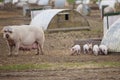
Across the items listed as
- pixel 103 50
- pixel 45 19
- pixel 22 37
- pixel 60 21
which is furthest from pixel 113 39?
pixel 60 21

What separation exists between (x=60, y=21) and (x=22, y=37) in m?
10.3

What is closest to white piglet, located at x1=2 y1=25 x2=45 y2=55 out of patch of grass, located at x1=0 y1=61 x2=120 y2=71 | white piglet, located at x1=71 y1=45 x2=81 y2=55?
white piglet, located at x1=71 y1=45 x2=81 y2=55

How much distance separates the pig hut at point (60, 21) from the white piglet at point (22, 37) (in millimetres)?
8866

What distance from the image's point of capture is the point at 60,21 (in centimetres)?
2645

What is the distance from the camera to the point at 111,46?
52.7 ft

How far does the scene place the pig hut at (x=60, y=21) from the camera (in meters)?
25.9

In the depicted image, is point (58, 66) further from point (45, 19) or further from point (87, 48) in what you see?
point (45, 19)

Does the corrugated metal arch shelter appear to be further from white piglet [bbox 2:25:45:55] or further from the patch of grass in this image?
the patch of grass

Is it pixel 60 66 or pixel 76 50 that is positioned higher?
pixel 60 66

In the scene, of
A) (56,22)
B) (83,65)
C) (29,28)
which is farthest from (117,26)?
(56,22)

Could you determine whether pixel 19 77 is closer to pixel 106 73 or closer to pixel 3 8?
pixel 106 73

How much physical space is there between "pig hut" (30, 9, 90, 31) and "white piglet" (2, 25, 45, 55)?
887cm

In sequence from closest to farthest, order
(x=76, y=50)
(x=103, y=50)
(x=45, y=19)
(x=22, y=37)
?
(x=103, y=50) → (x=76, y=50) → (x=22, y=37) → (x=45, y=19)

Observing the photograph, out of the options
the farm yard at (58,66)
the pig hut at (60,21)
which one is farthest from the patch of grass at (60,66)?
the pig hut at (60,21)
